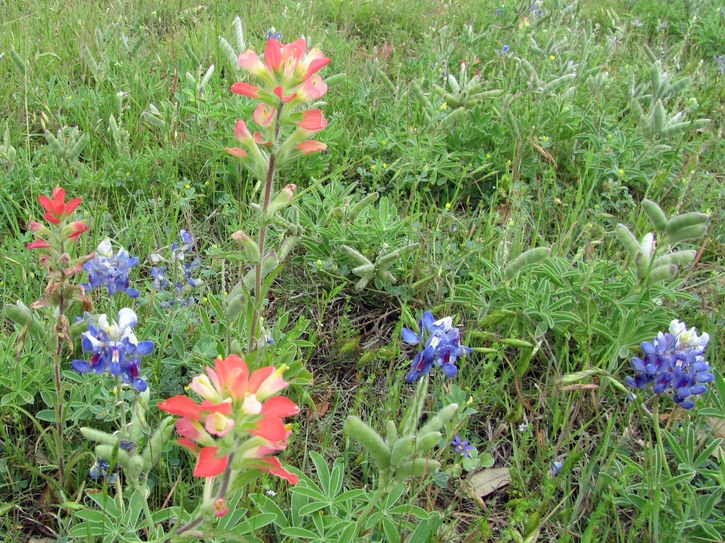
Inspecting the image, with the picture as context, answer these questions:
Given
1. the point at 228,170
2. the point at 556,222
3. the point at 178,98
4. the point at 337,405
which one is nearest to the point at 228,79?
the point at 178,98

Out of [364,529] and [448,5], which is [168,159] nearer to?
[364,529]

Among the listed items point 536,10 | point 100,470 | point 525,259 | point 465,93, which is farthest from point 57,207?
point 536,10

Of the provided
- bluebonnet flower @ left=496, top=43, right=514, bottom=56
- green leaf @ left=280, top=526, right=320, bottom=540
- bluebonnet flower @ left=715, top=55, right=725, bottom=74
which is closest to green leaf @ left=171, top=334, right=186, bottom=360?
green leaf @ left=280, top=526, right=320, bottom=540

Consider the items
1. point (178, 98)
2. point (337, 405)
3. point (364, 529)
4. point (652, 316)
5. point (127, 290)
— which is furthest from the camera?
point (178, 98)

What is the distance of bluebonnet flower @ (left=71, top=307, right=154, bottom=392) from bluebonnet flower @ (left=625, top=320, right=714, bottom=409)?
136cm

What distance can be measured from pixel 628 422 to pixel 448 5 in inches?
151

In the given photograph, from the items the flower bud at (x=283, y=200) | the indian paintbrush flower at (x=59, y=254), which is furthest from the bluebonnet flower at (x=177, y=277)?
the flower bud at (x=283, y=200)

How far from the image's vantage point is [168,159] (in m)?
2.75

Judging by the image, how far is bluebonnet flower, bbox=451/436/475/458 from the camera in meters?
1.83

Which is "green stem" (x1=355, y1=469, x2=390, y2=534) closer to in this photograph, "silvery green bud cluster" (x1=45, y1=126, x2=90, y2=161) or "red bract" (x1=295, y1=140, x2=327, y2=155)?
"red bract" (x1=295, y1=140, x2=327, y2=155)

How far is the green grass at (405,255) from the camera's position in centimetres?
178

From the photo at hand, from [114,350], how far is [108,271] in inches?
15.2

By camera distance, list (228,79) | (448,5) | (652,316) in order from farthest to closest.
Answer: (448,5) < (228,79) < (652,316)

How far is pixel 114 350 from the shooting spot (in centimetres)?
156
